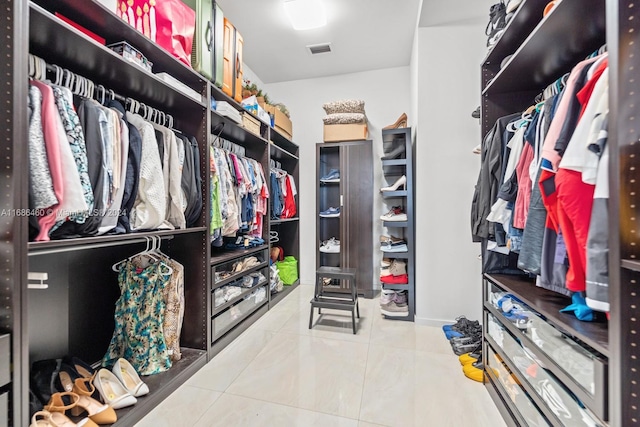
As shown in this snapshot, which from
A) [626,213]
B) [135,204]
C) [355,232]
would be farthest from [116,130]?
[355,232]

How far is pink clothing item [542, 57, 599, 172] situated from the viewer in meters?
0.86

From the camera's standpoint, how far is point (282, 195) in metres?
3.20

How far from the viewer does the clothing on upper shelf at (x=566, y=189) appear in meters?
0.72

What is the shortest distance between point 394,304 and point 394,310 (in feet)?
0.18

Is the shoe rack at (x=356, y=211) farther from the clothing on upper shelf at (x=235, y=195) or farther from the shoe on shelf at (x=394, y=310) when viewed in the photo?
the clothing on upper shelf at (x=235, y=195)

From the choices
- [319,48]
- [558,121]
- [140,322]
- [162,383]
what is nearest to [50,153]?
[140,322]

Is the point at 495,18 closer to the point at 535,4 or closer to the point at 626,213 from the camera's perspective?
the point at 535,4

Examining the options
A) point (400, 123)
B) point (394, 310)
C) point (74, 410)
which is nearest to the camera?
point (74, 410)

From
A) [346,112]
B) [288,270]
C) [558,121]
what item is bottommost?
[288,270]

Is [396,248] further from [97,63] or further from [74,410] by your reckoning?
[97,63]

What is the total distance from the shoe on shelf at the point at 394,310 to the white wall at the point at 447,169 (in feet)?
0.39

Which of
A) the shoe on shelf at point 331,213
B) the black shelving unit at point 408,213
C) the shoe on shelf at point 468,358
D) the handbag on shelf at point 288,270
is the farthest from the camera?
the handbag on shelf at point 288,270

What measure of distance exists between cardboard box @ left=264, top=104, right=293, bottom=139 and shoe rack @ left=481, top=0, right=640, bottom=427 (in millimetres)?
2114

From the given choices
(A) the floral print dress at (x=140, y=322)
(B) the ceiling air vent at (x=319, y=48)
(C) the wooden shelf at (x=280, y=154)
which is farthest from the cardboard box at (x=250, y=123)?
(A) the floral print dress at (x=140, y=322)
